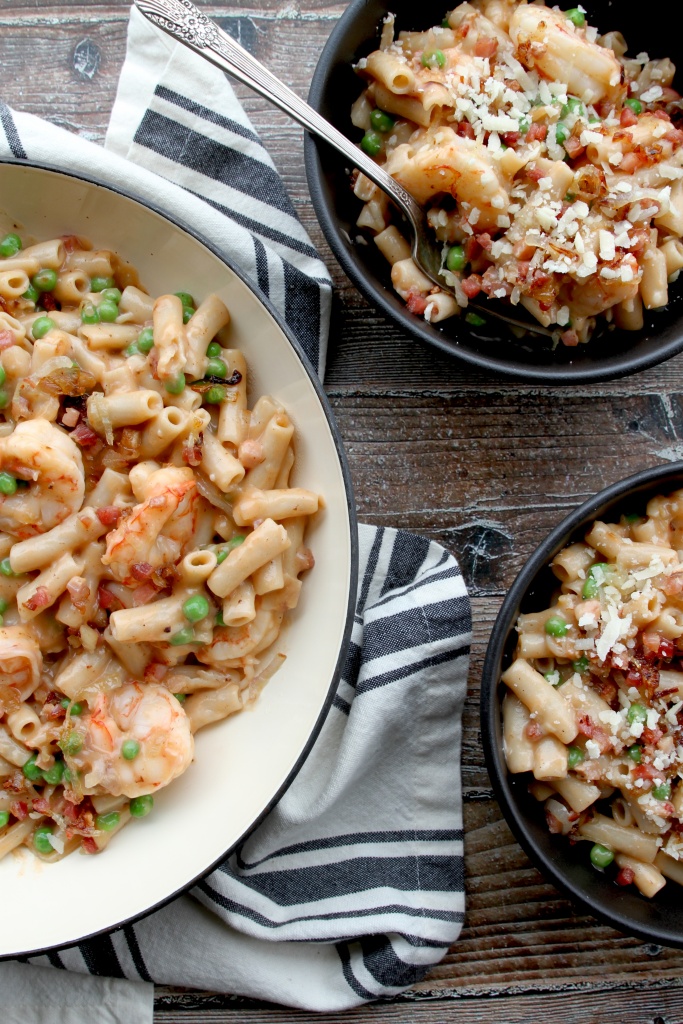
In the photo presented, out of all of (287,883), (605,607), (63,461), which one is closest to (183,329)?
(63,461)

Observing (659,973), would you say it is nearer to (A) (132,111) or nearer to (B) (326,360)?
(B) (326,360)

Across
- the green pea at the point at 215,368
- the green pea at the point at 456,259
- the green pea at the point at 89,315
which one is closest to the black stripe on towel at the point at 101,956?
the green pea at the point at 215,368

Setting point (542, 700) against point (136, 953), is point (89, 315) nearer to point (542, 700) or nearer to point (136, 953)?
point (542, 700)

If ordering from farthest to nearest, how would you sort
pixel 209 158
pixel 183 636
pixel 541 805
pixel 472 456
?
pixel 472 456, pixel 209 158, pixel 541 805, pixel 183 636

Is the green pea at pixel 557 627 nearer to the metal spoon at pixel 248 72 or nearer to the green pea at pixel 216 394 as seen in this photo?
the green pea at pixel 216 394

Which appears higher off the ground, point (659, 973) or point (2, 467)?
point (2, 467)

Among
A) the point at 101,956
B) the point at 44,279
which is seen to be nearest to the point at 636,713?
the point at 101,956
